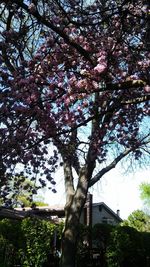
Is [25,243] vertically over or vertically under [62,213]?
under

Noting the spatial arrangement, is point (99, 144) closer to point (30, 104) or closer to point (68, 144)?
point (68, 144)

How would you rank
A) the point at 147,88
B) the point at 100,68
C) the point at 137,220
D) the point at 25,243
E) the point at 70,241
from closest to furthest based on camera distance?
the point at 100,68 < the point at 147,88 < the point at 70,241 < the point at 25,243 < the point at 137,220

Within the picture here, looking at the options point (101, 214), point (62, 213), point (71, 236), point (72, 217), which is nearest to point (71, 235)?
point (71, 236)

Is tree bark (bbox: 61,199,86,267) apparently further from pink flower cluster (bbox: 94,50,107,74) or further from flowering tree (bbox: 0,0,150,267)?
pink flower cluster (bbox: 94,50,107,74)

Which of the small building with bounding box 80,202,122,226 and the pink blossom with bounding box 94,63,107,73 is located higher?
the small building with bounding box 80,202,122,226

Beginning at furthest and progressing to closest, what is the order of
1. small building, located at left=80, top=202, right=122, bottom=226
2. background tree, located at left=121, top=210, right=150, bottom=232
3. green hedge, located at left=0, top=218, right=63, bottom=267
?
1. small building, located at left=80, top=202, right=122, bottom=226
2. background tree, located at left=121, top=210, right=150, bottom=232
3. green hedge, located at left=0, top=218, right=63, bottom=267

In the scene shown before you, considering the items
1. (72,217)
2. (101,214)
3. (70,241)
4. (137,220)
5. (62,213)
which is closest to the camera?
(70,241)

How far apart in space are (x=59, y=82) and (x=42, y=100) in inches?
21.2

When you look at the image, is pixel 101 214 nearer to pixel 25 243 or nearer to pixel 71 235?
pixel 25 243

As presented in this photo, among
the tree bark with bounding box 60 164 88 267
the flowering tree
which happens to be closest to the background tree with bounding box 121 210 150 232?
the tree bark with bounding box 60 164 88 267

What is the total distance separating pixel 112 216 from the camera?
3706cm

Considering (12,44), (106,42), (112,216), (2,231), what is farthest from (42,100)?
(112,216)

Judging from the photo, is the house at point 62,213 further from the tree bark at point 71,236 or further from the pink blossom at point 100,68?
the pink blossom at point 100,68

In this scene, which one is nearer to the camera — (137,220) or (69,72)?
(69,72)
